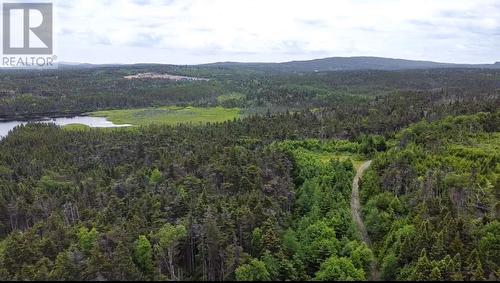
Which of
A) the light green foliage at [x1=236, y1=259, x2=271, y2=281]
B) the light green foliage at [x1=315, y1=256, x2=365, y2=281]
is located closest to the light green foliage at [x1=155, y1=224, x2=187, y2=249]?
the light green foliage at [x1=236, y1=259, x2=271, y2=281]

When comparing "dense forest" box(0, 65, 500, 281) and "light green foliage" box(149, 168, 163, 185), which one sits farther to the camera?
"light green foliage" box(149, 168, 163, 185)

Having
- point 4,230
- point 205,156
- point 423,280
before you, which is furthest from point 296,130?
point 423,280

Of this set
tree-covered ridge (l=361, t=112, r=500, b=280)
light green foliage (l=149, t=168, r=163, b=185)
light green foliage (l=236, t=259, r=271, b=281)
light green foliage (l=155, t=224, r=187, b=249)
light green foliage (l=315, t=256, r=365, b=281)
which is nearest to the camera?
light green foliage (l=236, t=259, r=271, b=281)

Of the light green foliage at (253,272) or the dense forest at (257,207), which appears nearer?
the light green foliage at (253,272)

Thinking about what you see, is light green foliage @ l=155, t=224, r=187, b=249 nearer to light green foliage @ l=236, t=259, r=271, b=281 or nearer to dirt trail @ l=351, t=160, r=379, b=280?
light green foliage @ l=236, t=259, r=271, b=281

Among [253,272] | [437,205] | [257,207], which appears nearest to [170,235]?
[253,272]

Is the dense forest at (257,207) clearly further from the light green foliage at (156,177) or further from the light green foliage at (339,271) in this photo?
the light green foliage at (156,177)

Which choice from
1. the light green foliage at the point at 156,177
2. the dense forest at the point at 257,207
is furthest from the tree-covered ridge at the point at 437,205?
the light green foliage at the point at 156,177
